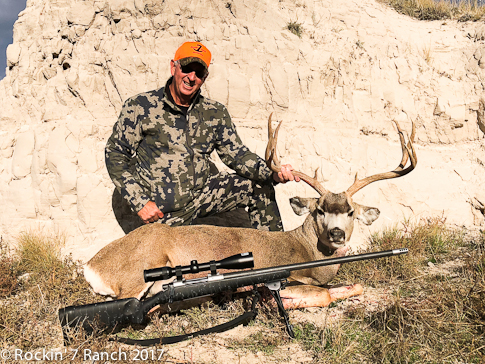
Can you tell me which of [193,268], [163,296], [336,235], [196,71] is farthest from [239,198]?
[163,296]

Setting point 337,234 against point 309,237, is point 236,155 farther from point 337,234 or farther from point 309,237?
point 337,234

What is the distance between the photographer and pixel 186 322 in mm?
3658

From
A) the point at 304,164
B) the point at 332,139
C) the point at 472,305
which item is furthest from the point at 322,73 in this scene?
the point at 472,305

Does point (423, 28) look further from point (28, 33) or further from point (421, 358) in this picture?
point (28, 33)

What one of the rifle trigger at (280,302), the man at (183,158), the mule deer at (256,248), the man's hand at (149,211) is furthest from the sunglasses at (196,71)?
the rifle trigger at (280,302)

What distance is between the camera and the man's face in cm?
448

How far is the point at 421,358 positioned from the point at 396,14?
7.58 meters

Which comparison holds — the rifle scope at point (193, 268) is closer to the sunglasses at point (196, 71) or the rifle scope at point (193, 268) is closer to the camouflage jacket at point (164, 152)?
the camouflage jacket at point (164, 152)

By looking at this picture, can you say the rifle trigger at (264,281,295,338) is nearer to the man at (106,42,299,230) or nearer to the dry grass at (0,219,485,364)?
the dry grass at (0,219,485,364)

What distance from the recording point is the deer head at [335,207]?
4.00 metres

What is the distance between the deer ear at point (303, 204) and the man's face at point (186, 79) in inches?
75.2

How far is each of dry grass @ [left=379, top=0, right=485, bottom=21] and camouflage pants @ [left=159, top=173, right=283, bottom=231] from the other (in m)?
6.08

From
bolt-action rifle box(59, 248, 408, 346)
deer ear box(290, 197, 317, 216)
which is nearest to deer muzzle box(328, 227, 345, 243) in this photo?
deer ear box(290, 197, 317, 216)

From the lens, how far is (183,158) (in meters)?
4.66
